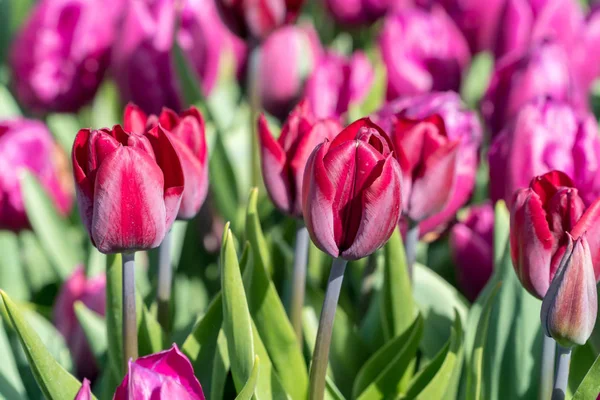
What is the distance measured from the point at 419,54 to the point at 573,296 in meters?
0.71

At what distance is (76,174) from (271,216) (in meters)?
0.52

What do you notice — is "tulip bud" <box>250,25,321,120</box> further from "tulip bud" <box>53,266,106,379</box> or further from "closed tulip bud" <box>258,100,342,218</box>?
"closed tulip bud" <box>258,100,342,218</box>

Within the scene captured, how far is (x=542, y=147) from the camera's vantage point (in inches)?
30.8

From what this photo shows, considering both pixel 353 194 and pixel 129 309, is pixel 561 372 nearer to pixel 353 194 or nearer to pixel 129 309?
pixel 353 194

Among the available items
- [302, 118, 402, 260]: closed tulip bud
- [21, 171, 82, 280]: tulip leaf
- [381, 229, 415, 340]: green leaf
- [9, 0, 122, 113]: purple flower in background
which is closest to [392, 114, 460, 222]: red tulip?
[381, 229, 415, 340]: green leaf

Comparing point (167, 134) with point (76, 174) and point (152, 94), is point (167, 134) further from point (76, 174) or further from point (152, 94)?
point (152, 94)

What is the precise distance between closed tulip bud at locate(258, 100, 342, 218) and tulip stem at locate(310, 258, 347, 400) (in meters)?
0.10

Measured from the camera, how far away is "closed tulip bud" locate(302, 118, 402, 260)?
52cm

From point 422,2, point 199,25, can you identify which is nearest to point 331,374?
point 199,25

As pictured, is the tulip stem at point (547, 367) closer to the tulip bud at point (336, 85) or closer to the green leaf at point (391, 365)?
the green leaf at point (391, 365)

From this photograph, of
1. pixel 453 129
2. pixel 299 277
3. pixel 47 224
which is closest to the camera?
pixel 299 277

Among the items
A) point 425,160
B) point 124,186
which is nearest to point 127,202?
point 124,186

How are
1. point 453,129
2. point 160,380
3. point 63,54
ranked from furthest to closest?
point 63,54 < point 453,129 < point 160,380

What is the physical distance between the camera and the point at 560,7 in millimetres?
1225
